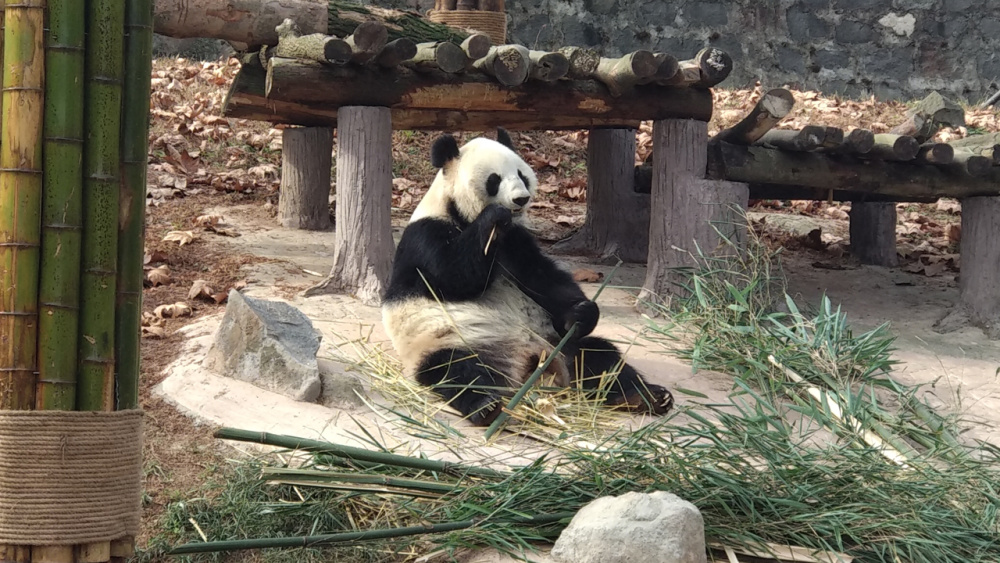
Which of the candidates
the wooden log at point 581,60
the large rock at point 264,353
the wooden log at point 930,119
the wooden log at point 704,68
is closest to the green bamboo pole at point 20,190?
the large rock at point 264,353

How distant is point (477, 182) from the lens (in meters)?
4.70

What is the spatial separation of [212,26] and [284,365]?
9.01 ft

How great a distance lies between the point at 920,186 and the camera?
6598 millimetres

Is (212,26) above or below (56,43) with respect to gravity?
above

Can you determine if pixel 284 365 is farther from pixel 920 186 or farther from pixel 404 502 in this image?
pixel 920 186

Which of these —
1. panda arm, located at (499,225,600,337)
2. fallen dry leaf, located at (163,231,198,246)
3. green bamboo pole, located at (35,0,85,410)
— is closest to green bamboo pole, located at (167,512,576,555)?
green bamboo pole, located at (35,0,85,410)

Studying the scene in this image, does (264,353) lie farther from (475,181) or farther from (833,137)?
(833,137)

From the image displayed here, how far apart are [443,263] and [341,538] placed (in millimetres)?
1897

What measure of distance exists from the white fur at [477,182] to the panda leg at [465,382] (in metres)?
0.73

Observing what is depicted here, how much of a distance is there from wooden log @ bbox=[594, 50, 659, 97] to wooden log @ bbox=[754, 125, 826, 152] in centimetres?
99

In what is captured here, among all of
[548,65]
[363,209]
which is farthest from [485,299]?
[548,65]

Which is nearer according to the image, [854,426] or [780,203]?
[854,426]

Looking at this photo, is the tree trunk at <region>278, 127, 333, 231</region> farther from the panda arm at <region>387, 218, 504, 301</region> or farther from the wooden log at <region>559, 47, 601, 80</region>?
the panda arm at <region>387, 218, 504, 301</region>

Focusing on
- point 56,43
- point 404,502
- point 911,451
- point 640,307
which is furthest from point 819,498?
point 640,307
